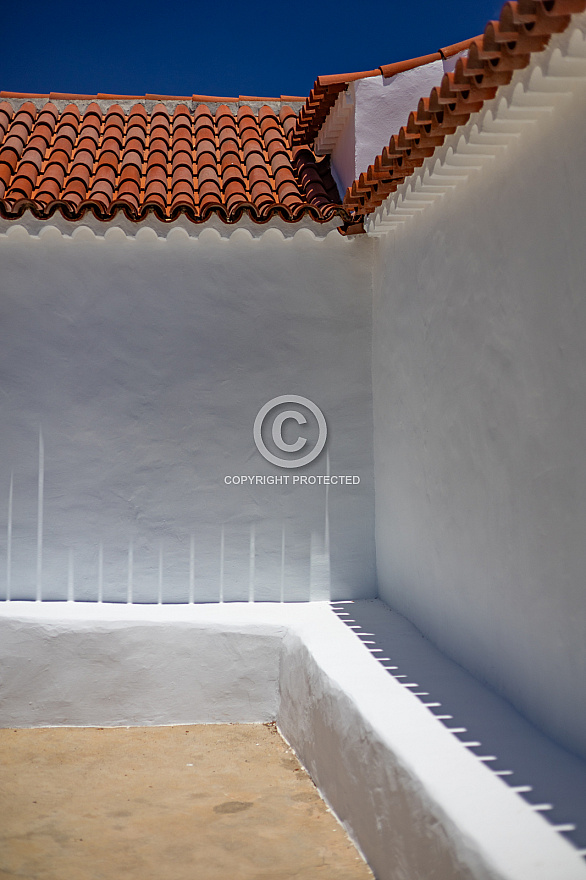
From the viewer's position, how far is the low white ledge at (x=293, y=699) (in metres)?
3.20

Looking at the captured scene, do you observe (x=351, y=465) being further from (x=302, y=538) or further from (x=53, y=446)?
(x=53, y=446)

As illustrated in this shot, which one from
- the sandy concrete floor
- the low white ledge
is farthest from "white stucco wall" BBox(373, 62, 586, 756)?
the sandy concrete floor

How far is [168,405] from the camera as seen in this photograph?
6.68m

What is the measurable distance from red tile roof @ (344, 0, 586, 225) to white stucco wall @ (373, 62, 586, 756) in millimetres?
237

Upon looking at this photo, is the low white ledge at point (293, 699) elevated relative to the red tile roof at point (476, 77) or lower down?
lower down

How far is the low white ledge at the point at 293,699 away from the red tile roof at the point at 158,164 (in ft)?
11.2

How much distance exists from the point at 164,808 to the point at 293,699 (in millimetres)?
1265

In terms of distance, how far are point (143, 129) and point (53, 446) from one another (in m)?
4.18

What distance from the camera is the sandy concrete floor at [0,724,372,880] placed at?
13.5ft

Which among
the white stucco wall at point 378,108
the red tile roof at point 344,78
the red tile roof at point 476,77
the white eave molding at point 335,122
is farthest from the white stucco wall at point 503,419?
the red tile roof at point 344,78

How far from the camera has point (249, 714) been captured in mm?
6262

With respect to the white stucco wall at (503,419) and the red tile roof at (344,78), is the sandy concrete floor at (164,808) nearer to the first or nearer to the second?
the white stucco wall at (503,419)

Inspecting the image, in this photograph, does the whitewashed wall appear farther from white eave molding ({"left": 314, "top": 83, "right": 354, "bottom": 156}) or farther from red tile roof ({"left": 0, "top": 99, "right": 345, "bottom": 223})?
white eave molding ({"left": 314, "top": 83, "right": 354, "bottom": 156})

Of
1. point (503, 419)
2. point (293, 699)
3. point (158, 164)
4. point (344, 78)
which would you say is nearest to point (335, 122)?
point (344, 78)
